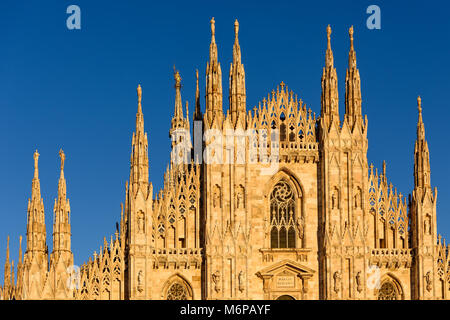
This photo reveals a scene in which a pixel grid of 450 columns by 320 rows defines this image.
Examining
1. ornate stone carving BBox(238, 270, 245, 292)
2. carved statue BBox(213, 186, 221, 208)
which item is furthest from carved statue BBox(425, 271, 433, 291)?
carved statue BBox(213, 186, 221, 208)

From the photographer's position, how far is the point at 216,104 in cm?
5866

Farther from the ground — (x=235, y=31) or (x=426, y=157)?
(x=235, y=31)

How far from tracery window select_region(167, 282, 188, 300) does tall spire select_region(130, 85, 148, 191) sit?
5.24 m

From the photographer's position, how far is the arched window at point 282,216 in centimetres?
5847

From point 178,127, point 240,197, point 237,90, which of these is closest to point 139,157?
point 240,197

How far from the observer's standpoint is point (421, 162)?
59344 millimetres

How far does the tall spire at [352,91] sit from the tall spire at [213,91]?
686 centimetres

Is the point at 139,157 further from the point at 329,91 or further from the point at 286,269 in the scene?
the point at 329,91

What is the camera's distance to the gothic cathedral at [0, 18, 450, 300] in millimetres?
56750

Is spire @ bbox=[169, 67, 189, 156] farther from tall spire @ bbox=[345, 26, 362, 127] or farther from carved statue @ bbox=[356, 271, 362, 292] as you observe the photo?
carved statue @ bbox=[356, 271, 362, 292]
